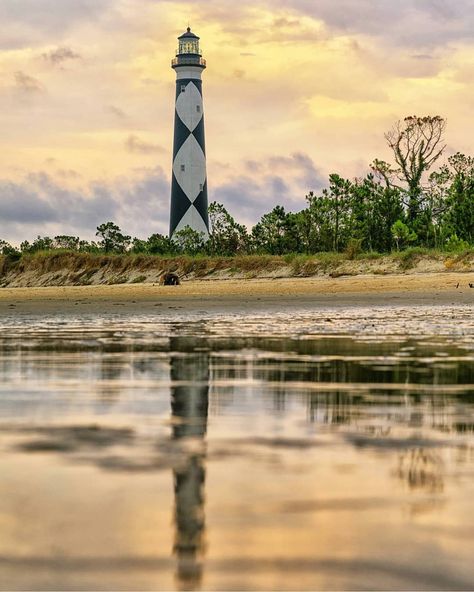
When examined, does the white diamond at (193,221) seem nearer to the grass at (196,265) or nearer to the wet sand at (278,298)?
the grass at (196,265)

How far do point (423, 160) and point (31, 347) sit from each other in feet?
157

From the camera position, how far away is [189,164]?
196ft

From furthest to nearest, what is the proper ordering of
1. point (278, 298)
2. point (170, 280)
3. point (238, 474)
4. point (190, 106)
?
1. point (190, 106)
2. point (170, 280)
3. point (278, 298)
4. point (238, 474)

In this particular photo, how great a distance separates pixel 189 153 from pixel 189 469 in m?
56.4

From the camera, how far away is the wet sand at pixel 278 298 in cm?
2378

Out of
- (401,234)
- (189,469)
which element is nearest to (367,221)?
(401,234)

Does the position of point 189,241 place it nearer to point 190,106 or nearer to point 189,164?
point 189,164

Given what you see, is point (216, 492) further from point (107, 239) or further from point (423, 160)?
point (107, 239)

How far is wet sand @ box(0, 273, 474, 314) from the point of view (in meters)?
23.8

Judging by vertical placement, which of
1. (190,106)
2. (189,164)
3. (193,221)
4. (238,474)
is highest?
(190,106)

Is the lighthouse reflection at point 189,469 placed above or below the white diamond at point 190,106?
below

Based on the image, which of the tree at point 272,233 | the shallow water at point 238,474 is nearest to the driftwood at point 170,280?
the tree at point 272,233

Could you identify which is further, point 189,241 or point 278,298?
point 189,241

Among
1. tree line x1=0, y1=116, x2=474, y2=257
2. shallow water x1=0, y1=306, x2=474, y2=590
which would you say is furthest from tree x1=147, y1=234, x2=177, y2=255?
shallow water x1=0, y1=306, x2=474, y2=590
